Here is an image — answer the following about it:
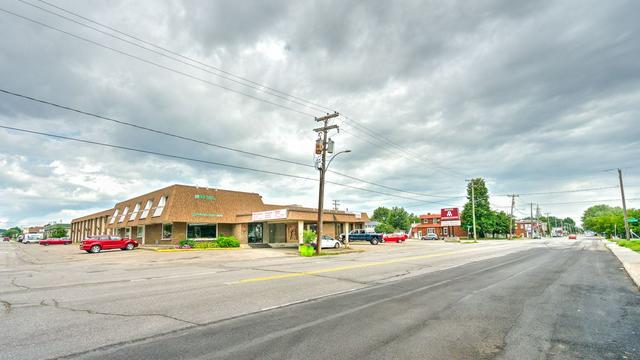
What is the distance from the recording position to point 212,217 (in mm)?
39656

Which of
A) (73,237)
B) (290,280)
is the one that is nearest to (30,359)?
(290,280)

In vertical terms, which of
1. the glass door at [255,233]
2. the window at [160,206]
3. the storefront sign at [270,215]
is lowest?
the glass door at [255,233]

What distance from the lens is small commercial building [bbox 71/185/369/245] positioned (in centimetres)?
Result: 3662

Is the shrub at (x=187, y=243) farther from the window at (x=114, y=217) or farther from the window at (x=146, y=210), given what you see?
the window at (x=114, y=217)

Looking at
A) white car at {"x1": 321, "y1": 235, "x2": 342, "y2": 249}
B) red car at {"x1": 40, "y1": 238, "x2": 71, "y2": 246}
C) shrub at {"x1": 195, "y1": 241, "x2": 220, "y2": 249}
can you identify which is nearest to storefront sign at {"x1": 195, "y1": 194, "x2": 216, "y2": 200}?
shrub at {"x1": 195, "y1": 241, "x2": 220, "y2": 249}

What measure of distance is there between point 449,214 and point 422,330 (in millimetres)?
89717

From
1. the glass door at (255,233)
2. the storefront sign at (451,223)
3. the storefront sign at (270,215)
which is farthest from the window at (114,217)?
the storefront sign at (451,223)

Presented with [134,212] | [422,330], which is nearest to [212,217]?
[134,212]

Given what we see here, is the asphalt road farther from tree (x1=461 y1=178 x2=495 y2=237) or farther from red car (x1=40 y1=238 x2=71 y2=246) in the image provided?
tree (x1=461 y1=178 x2=495 y2=237)

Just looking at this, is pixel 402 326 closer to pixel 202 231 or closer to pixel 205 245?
pixel 205 245

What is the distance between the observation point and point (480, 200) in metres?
88.4

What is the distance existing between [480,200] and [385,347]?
3641 inches

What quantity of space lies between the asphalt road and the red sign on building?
8229 cm

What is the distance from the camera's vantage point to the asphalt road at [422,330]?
503 centimetres
